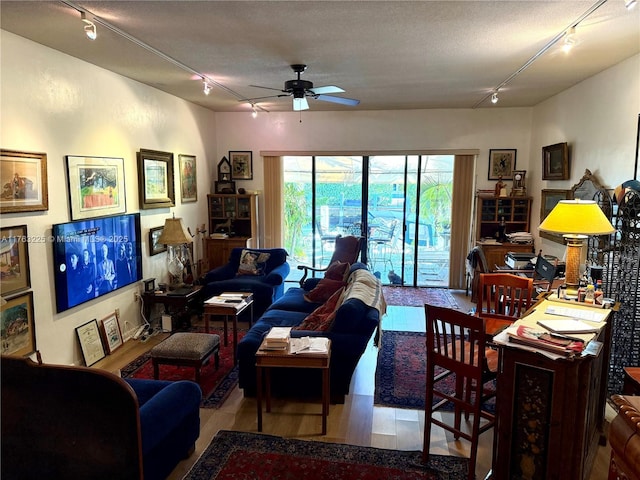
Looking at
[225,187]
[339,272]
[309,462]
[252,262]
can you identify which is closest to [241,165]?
[225,187]

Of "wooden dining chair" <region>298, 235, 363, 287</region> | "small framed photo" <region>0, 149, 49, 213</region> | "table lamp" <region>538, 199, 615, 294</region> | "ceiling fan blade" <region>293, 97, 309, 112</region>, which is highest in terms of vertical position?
"ceiling fan blade" <region>293, 97, 309, 112</region>

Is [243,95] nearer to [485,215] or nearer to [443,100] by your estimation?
[443,100]

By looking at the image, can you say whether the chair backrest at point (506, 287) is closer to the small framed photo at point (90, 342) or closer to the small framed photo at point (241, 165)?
the small framed photo at point (90, 342)

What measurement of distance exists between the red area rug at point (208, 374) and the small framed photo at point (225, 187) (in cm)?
332

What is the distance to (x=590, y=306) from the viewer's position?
275 centimetres

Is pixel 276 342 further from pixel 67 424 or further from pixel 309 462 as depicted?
pixel 67 424

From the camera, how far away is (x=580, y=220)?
2.74 m

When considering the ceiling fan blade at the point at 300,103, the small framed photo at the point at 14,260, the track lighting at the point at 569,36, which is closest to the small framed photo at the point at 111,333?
the small framed photo at the point at 14,260

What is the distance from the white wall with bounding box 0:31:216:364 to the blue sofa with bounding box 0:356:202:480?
5.87 feet

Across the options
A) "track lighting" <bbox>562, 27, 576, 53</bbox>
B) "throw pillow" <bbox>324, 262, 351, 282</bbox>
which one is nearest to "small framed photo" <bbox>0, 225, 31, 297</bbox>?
"throw pillow" <bbox>324, 262, 351, 282</bbox>

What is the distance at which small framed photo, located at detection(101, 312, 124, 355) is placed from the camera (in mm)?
4336

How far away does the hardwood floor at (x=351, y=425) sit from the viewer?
2.85 meters

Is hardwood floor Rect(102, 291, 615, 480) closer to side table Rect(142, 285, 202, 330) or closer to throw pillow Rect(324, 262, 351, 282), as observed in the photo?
throw pillow Rect(324, 262, 351, 282)

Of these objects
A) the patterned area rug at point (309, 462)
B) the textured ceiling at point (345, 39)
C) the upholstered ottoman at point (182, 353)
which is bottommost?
the patterned area rug at point (309, 462)
